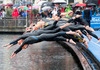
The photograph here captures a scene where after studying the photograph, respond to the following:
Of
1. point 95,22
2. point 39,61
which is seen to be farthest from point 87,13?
point 39,61

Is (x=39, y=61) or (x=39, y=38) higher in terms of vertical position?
(x=39, y=38)

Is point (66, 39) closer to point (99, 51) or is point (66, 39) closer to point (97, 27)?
point (99, 51)

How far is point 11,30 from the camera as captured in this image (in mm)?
30219

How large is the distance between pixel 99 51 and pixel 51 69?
2369mm

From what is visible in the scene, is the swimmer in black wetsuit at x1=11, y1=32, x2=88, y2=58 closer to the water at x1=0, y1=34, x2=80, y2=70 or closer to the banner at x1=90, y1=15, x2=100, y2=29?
the water at x1=0, y1=34, x2=80, y2=70

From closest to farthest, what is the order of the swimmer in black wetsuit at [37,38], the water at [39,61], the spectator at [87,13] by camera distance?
the swimmer in black wetsuit at [37,38]
the water at [39,61]
the spectator at [87,13]

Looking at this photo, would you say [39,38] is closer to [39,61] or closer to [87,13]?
[39,61]

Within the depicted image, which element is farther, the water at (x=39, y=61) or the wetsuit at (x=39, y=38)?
the water at (x=39, y=61)

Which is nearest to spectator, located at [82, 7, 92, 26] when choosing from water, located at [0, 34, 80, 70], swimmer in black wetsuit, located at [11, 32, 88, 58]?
water, located at [0, 34, 80, 70]

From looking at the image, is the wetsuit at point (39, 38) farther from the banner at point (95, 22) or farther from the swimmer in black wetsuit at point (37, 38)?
the banner at point (95, 22)

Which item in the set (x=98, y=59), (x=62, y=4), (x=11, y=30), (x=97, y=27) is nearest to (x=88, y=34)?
(x=98, y=59)

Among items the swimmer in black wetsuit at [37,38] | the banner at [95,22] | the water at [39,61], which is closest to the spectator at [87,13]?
the banner at [95,22]

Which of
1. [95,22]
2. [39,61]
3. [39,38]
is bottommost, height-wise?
[39,61]

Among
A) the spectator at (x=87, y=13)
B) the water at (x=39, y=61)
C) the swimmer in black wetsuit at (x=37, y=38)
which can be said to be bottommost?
the water at (x=39, y=61)
